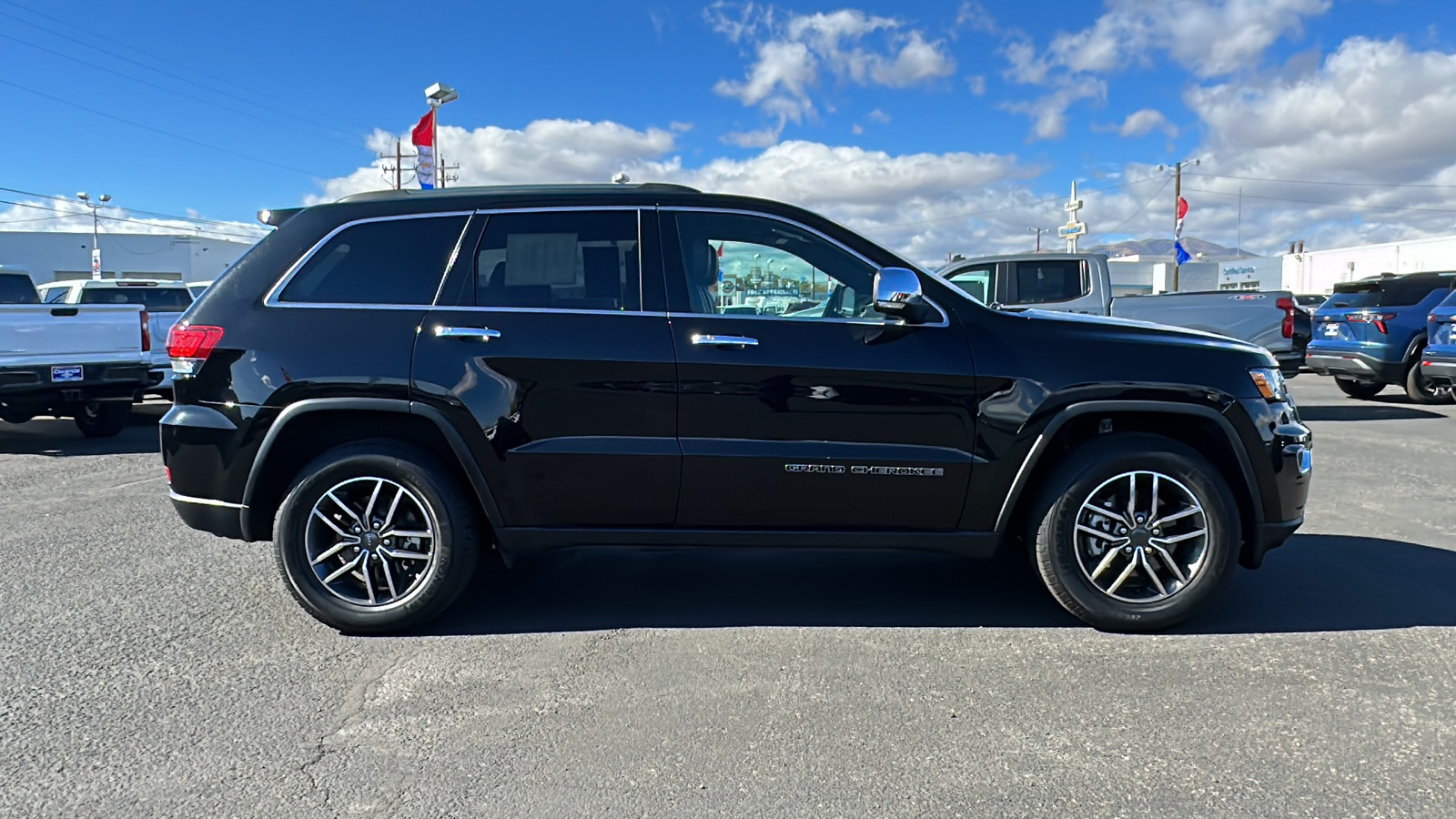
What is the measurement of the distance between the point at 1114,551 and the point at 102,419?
10385 mm

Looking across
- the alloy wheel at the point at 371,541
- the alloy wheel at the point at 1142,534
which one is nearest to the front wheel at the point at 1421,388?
the alloy wheel at the point at 1142,534

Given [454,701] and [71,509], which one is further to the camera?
[71,509]

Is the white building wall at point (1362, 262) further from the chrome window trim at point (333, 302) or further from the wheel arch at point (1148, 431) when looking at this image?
the chrome window trim at point (333, 302)

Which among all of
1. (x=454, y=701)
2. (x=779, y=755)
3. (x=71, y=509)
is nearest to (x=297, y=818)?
(x=454, y=701)

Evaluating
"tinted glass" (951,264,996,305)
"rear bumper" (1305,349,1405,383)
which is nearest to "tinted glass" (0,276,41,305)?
"tinted glass" (951,264,996,305)

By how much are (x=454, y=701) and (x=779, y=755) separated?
1189 mm

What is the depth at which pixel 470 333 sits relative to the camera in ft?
12.4

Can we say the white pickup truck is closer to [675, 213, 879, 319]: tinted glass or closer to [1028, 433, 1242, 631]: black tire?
[675, 213, 879, 319]: tinted glass

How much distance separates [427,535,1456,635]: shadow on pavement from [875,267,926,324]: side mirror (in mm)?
1087

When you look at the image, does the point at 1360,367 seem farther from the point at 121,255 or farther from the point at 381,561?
the point at 121,255

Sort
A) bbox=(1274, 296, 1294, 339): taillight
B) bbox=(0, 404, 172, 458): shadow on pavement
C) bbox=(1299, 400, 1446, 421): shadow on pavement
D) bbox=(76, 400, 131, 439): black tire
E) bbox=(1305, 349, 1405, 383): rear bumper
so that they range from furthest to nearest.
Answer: bbox=(1305, 349, 1405, 383): rear bumper
bbox=(1299, 400, 1446, 421): shadow on pavement
bbox=(1274, 296, 1294, 339): taillight
bbox=(76, 400, 131, 439): black tire
bbox=(0, 404, 172, 458): shadow on pavement

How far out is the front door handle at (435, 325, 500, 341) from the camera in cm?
377

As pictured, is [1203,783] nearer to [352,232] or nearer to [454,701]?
[454,701]

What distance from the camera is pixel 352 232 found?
3.97m
